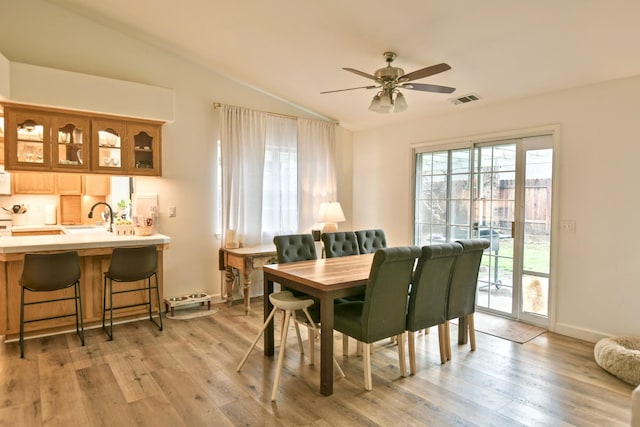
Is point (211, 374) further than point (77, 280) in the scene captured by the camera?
No

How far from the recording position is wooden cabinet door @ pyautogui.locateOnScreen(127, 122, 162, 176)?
4309 mm

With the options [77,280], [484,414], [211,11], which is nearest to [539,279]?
[484,414]

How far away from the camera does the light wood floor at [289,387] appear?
2354mm

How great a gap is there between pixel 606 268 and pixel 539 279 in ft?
2.10

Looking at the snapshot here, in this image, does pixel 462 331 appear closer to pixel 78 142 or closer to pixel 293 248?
pixel 293 248

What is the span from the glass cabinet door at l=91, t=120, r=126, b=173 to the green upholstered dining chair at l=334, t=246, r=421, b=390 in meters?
3.07

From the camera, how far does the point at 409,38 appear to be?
3271mm

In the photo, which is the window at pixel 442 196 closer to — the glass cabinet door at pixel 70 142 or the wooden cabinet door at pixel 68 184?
the glass cabinet door at pixel 70 142

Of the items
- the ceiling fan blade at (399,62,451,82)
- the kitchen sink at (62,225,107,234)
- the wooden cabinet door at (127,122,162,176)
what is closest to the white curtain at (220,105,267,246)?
the wooden cabinet door at (127,122,162,176)

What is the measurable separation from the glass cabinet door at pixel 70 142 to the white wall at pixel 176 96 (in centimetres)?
53

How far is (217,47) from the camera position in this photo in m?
4.25

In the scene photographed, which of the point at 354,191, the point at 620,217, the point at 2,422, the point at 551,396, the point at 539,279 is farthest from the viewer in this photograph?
the point at 354,191

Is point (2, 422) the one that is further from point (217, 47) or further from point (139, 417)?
point (217, 47)

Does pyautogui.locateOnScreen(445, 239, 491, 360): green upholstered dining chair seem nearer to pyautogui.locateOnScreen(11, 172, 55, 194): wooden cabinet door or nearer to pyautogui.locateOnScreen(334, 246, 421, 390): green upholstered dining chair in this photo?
pyautogui.locateOnScreen(334, 246, 421, 390): green upholstered dining chair
